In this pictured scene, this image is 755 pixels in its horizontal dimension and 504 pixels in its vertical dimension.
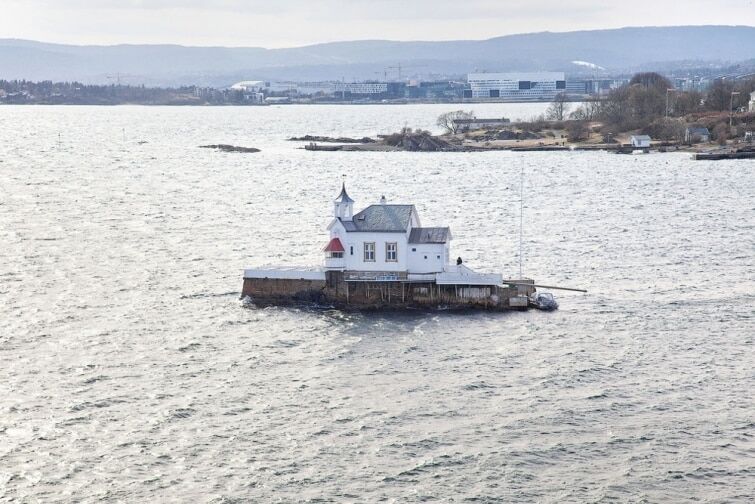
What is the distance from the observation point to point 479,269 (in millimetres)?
60875

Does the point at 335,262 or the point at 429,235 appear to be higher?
the point at 429,235

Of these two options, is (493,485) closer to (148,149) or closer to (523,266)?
(523,266)

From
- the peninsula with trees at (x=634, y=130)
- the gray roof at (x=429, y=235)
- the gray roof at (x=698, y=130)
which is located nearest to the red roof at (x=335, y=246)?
the gray roof at (x=429, y=235)

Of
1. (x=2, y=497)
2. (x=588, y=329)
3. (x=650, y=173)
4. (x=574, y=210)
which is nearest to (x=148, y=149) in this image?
(x=650, y=173)

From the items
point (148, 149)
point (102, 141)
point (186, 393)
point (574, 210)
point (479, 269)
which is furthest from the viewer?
point (102, 141)

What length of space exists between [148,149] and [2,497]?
148901 millimetres

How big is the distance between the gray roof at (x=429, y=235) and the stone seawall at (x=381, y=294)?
199 cm

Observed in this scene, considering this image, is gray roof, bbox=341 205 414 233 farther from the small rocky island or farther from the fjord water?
the small rocky island

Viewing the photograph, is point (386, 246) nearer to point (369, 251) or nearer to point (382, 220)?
point (369, 251)

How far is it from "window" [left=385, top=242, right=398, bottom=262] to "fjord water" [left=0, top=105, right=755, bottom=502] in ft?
10.2

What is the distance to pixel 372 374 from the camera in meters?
42.5

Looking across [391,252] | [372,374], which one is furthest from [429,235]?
[372,374]

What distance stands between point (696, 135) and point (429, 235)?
4262 inches

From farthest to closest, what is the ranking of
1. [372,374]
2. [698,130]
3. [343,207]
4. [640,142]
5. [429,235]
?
[698,130] → [640,142] → [343,207] → [429,235] → [372,374]
